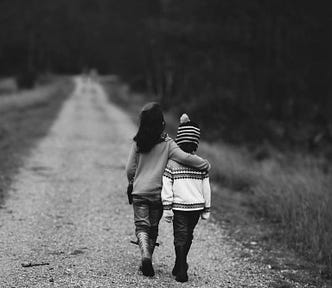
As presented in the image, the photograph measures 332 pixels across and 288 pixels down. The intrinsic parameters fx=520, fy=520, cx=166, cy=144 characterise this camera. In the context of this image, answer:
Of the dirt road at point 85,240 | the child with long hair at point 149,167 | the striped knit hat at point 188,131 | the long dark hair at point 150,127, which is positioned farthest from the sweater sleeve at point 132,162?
the dirt road at point 85,240

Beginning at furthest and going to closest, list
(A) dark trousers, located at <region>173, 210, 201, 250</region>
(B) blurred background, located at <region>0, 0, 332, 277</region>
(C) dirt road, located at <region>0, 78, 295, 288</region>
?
(B) blurred background, located at <region>0, 0, 332, 277</region> < (C) dirt road, located at <region>0, 78, 295, 288</region> < (A) dark trousers, located at <region>173, 210, 201, 250</region>

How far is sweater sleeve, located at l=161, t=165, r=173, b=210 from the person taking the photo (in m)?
4.70

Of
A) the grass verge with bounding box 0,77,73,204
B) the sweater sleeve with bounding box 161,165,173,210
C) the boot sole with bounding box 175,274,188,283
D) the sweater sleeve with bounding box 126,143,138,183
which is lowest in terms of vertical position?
the grass verge with bounding box 0,77,73,204

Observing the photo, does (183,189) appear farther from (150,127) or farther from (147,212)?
(150,127)

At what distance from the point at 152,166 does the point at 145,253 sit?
2.64ft

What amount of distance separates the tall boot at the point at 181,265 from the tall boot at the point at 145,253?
10.0 inches

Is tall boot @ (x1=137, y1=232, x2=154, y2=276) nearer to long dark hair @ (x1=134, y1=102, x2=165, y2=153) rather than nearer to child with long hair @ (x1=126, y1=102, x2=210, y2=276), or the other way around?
child with long hair @ (x1=126, y1=102, x2=210, y2=276)

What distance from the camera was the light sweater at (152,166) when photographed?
4805mm

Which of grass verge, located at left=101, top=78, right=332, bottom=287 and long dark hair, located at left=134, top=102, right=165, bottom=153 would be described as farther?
grass verge, located at left=101, top=78, right=332, bottom=287

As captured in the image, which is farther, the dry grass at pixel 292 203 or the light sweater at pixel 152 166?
the dry grass at pixel 292 203

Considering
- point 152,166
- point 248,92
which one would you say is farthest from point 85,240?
point 248,92

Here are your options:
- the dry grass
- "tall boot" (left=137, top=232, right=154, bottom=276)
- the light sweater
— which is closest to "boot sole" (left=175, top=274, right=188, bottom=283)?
"tall boot" (left=137, top=232, right=154, bottom=276)

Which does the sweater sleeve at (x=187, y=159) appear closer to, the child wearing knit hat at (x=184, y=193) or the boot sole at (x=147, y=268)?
the child wearing knit hat at (x=184, y=193)

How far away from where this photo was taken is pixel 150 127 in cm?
477
